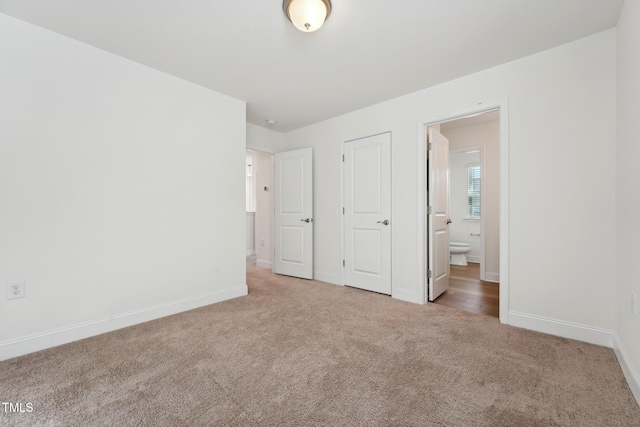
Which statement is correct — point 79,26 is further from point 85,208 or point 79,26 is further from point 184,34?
point 85,208

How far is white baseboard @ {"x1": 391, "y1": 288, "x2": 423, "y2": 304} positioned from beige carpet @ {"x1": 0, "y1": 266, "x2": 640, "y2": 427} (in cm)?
54

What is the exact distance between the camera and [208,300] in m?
3.04

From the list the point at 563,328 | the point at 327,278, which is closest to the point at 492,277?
the point at 563,328

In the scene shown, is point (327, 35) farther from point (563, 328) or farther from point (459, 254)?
point (459, 254)

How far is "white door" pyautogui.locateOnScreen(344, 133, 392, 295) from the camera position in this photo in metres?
3.38

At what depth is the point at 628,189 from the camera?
1.71 meters

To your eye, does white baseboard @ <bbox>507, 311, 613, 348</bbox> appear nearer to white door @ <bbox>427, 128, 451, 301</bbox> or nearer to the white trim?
white door @ <bbox>427, 128, 451, 301</bbox>

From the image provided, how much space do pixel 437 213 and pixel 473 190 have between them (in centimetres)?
311

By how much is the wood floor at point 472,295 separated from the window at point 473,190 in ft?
5.34

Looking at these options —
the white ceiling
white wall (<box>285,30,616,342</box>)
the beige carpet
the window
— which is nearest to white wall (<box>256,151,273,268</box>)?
the white ceiling

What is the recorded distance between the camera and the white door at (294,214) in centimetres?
412

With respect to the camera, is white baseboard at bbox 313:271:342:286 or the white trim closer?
white baseboard at bbox 313:271:342:286

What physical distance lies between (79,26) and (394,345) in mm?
3306

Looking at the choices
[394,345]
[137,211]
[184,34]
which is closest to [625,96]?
[394,345]
